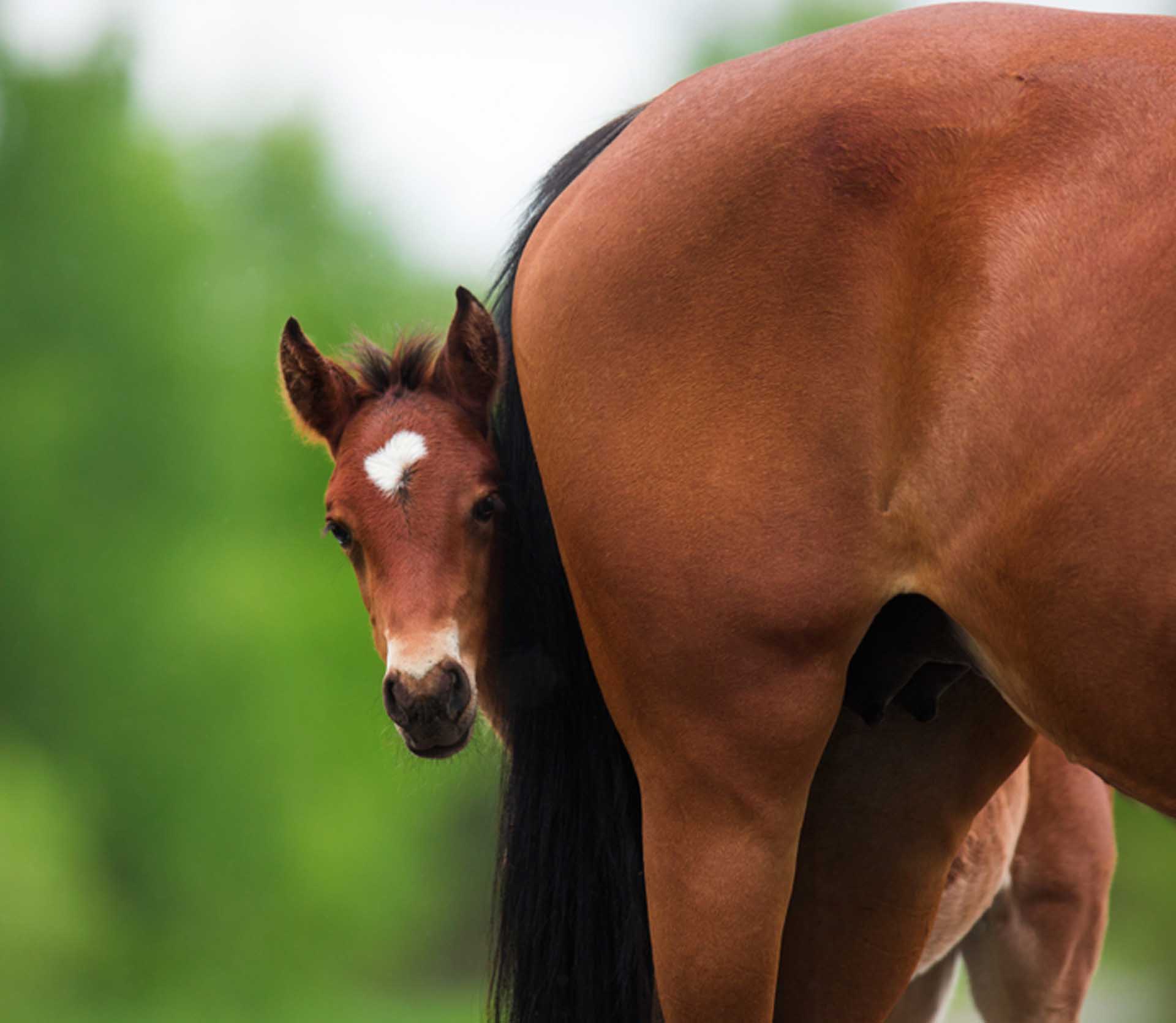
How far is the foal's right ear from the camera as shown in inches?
90.1

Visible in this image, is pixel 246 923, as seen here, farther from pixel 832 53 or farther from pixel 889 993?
pixel 832 53

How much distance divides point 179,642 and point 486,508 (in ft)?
29.8

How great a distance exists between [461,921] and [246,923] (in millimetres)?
1793

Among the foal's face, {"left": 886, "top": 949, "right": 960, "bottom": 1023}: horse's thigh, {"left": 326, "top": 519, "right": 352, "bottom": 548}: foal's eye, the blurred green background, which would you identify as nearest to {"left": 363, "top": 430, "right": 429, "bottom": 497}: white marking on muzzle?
the foal's face

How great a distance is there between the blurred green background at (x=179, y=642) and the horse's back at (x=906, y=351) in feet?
27.6

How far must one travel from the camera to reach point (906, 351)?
136 cm

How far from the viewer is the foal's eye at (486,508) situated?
216cm

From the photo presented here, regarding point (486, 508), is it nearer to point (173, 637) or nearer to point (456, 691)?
point (456, 691)

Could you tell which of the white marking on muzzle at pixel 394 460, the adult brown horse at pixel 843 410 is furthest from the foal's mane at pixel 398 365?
the adult brown horse at pixel 843 410

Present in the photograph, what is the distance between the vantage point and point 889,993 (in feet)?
6.04

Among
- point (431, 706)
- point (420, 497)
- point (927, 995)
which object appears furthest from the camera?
point (927, 995)

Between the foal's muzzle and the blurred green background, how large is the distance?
305 inches

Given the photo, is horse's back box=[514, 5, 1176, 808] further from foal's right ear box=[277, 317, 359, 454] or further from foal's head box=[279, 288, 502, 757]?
foal's right ear box=[277, 317, 359, 454]

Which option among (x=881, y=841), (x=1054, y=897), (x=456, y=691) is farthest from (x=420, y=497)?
(x=1054, y=897)
